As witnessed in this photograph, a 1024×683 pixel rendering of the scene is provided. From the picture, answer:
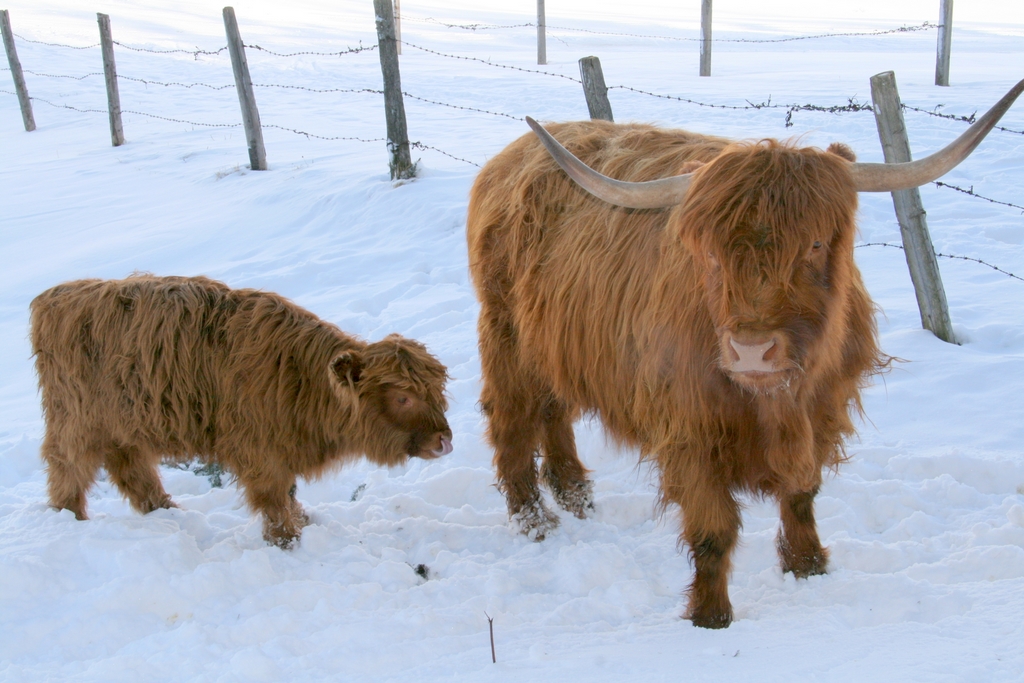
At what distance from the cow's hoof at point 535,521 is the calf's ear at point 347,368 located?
3.31ft

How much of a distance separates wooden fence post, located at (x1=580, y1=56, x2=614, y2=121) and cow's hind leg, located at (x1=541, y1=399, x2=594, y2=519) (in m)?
2.92

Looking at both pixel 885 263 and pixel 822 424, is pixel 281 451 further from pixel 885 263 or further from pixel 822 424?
pixel 885 263

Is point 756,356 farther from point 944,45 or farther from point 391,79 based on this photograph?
point 944,45

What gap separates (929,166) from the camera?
8.37 feet

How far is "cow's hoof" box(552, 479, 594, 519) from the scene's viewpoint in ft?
13.3

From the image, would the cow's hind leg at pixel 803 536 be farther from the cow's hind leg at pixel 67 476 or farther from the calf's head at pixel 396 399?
the cow's hind leg at pixel 67 476

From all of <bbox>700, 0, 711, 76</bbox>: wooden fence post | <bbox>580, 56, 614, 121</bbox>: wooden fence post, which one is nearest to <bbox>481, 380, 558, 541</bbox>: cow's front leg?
<bbox>580, 56, 614, 121</bbox>: wooden fence post

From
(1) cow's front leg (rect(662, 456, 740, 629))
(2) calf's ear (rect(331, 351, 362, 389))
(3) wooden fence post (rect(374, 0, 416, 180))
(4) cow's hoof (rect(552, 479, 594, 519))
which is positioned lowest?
(4) cow's hoof (rect(552, 479, 594, 519))

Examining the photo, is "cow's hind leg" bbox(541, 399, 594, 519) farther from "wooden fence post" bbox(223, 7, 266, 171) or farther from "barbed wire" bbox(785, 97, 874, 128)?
"wooden fence post" bbox(223, 7, 266, 171)

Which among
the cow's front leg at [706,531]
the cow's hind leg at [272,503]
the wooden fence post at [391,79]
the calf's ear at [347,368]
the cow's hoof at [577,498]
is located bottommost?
the cow's hoof at [577,498]

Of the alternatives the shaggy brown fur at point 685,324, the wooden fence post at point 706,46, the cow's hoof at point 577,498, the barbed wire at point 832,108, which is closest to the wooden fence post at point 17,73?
the wooden fence post at point 706,46

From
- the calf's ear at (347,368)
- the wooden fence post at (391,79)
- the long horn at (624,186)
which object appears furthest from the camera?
the wooden fence post at (391,79)

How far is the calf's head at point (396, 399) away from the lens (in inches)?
→ 148

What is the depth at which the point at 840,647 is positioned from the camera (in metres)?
2.56
